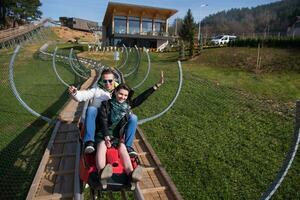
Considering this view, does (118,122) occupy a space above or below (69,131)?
above

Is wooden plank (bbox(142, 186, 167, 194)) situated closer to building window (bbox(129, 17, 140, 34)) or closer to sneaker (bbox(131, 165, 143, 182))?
sneaker (bbox(131, 165, 143, 182))

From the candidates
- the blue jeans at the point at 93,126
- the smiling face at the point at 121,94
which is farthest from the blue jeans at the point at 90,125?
the smiling face at the point at 121,94

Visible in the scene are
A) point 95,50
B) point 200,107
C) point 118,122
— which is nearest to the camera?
point 118,122

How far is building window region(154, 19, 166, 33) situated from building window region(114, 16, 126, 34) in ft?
14.4

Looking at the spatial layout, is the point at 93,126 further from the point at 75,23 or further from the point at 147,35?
the point at 75,23

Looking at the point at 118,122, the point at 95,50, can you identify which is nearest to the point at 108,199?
the point at 118,122

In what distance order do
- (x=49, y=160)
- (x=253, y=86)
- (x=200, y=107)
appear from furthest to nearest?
1. (x=253, y=86)
2. (x=200, y=107)
3. (x=49, y=160)

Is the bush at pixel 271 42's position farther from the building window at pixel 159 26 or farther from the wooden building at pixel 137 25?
the building window at pixel 159 26

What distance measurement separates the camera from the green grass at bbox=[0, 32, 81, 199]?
18.1 feet

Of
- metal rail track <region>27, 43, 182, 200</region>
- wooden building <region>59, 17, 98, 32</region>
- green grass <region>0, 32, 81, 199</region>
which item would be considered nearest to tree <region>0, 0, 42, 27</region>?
wooden building <region>59, 17, 98, 32</region>

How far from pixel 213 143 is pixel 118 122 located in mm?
3547

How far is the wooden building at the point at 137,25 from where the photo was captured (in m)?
42.5

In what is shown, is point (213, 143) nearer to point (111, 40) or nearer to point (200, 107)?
point (200, 107)

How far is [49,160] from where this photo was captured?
5.59 meters
